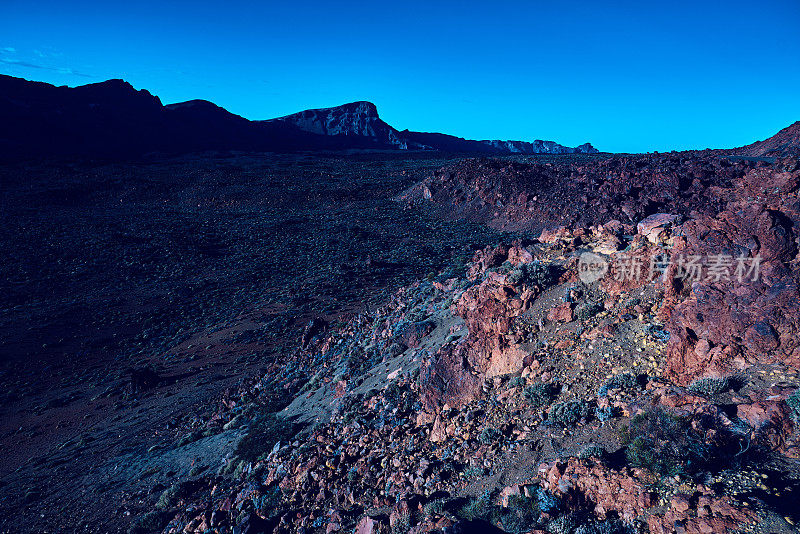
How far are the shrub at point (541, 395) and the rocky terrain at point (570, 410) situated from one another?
29mm

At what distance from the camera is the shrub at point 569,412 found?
6.05 metres

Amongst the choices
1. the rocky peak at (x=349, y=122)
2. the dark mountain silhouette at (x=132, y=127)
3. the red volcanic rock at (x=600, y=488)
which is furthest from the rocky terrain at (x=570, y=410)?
the rocky peak at (x=349, y=122)

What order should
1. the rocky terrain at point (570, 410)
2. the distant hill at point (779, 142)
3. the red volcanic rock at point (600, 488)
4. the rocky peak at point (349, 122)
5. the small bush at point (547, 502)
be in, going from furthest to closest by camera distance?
1. the rocky peak at point (349, 122)
2. the distant hill at point (779, 142)
3. the small bush at point (547, 502)
4. the rocky terrain at point (570, 410)
5. the red volcanic rock at point (600, 488)

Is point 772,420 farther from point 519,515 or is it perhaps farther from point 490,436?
point 490,436

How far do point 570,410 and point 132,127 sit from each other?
88271 mm

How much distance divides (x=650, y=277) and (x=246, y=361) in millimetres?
13022

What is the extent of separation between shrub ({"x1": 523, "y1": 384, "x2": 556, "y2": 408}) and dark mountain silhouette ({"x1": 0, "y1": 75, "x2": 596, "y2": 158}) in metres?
67.8

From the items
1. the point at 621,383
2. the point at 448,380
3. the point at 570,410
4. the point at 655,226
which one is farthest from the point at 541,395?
the point at 655,226

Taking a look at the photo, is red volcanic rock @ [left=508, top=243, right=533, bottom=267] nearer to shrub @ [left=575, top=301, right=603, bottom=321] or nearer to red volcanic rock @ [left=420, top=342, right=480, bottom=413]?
shrub @ [left=575, top=301, right=603, bottom=321]

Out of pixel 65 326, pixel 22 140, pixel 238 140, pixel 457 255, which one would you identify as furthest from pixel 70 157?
pixel 457 255

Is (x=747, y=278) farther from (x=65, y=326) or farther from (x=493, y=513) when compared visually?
(x=65, y=326)

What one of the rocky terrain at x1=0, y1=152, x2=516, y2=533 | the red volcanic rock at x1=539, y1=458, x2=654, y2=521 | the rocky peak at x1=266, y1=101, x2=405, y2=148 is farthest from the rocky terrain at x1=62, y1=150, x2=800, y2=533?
the rocky peak at x1=266, y1=101, x2=405, y2=148

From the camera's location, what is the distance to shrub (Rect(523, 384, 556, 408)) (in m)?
6.58

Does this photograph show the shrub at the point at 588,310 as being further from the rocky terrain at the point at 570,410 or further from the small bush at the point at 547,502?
the small bush at the point at 547,502
